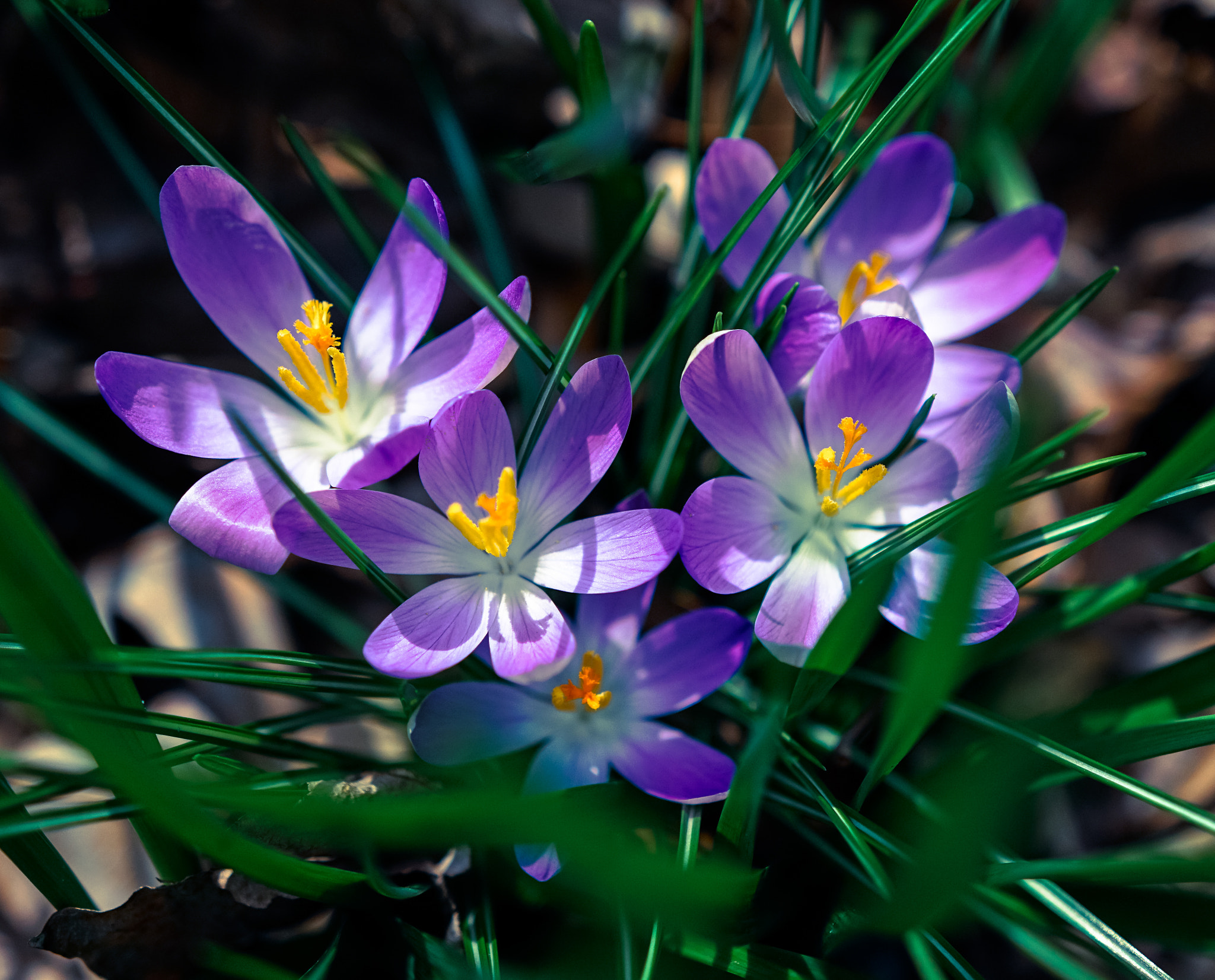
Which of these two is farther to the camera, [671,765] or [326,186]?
[326,186]

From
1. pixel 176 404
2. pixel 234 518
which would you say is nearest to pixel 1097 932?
pixel 234 518

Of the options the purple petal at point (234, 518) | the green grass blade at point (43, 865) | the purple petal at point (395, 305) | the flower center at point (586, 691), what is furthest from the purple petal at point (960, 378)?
the green grass blade at point (43, 865)

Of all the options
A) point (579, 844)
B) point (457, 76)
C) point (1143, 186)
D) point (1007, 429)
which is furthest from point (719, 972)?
point (1143, 186)

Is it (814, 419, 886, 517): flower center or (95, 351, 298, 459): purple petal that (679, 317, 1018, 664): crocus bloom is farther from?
(95, 351, 298, 459): purple petal

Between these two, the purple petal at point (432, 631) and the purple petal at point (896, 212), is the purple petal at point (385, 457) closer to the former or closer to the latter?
the purple petal at point (432, 631)

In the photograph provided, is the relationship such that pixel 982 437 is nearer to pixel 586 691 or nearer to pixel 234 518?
pixel 586 691

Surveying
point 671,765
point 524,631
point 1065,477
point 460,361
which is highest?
point 460,361
